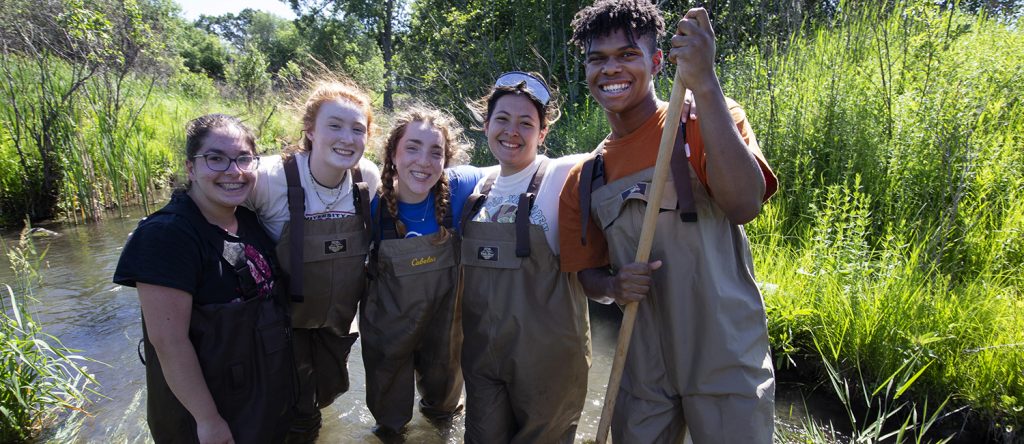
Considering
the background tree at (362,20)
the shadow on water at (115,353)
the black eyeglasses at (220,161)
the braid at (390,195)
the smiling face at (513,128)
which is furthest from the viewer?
the background tree at (362,20)

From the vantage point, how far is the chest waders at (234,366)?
209 cm

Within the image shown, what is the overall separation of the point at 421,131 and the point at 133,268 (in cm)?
135

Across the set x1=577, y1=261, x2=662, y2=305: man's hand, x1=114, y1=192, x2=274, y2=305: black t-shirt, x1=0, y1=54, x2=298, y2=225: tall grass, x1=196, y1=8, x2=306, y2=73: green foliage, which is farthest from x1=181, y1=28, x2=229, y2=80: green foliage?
x1=577, y1=261, x2=662, y2=305: man's hand

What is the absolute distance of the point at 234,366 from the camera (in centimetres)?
215

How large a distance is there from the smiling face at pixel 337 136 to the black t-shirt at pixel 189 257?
19.9 inches

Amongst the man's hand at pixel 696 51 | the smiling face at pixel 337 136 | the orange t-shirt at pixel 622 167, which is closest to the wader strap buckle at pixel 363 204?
the smiling face at pixel 337 136

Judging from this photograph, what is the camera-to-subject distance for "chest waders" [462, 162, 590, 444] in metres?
2.43

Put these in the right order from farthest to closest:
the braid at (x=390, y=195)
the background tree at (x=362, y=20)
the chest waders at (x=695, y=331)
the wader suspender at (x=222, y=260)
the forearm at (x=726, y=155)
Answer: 1. the background tree at (x=362, y=20)
2. the braid at (x=390, y=195)
3. the wader suspender at (x=222, y=260)
4. the chest waders at (x=695, y=331)
5. the forearm at (x=726, y=155)

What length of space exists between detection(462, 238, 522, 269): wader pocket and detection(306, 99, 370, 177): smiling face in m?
0.72

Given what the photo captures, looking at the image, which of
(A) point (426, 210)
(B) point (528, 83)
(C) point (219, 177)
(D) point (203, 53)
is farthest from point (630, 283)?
(D) point (203, 53)

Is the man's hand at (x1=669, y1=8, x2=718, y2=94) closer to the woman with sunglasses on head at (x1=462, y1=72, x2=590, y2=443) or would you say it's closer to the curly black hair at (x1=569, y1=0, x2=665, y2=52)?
the curly black hair at (x1=569, y1=0, x2=665, y2=52)

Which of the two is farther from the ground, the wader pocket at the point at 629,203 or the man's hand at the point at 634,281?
the wader pocket at the point at 629,203

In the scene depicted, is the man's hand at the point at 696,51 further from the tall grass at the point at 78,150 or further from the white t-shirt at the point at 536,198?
the tall grass at the point at 78,150

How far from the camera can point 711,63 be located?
1.64 metres
